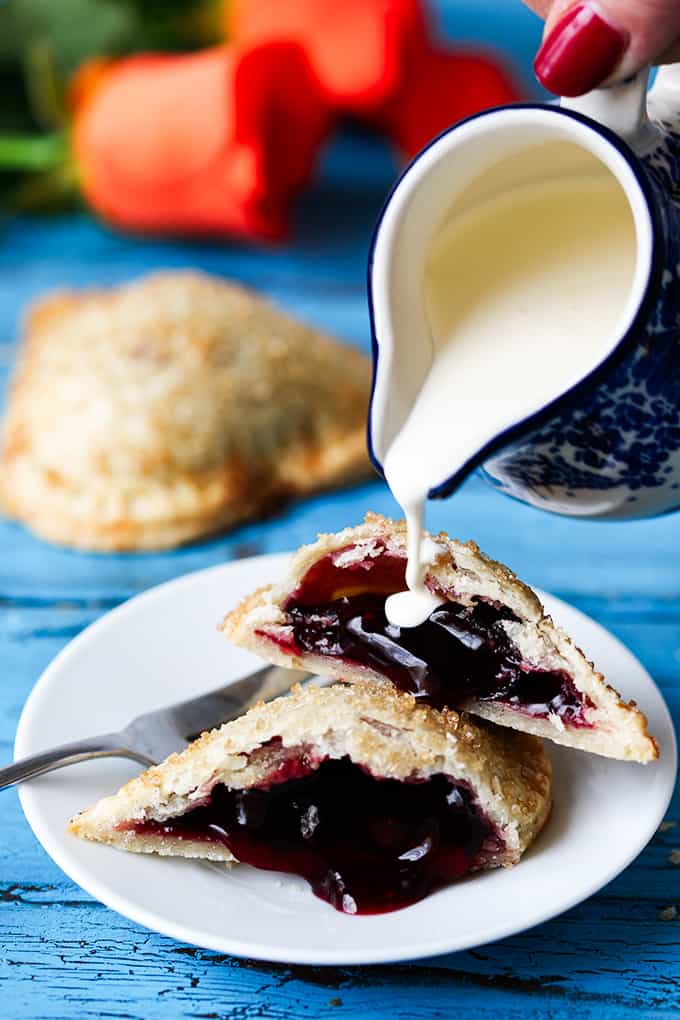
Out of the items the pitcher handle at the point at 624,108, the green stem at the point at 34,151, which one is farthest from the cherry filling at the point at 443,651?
the green stem at the point at 34,151

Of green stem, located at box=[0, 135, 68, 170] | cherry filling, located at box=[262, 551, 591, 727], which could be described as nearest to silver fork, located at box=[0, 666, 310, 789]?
cherry filling, located at box=[262, 551, 591, 727]

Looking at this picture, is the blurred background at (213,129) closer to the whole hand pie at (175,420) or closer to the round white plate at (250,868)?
the whole hand pie at (175,420)

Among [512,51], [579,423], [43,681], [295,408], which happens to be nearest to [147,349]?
[295,408]

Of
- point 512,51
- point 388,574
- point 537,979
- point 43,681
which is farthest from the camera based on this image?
point 512,51

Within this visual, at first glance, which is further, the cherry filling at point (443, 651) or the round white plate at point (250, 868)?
the cherry filling at point (443, 651)

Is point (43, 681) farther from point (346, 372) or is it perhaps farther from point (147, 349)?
point (346, 372)

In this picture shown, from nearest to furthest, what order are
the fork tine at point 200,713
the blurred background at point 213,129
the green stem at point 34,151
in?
the fork tine at point 200,713 → the blurred background at point 213,129 → the green stem at point 34,151
